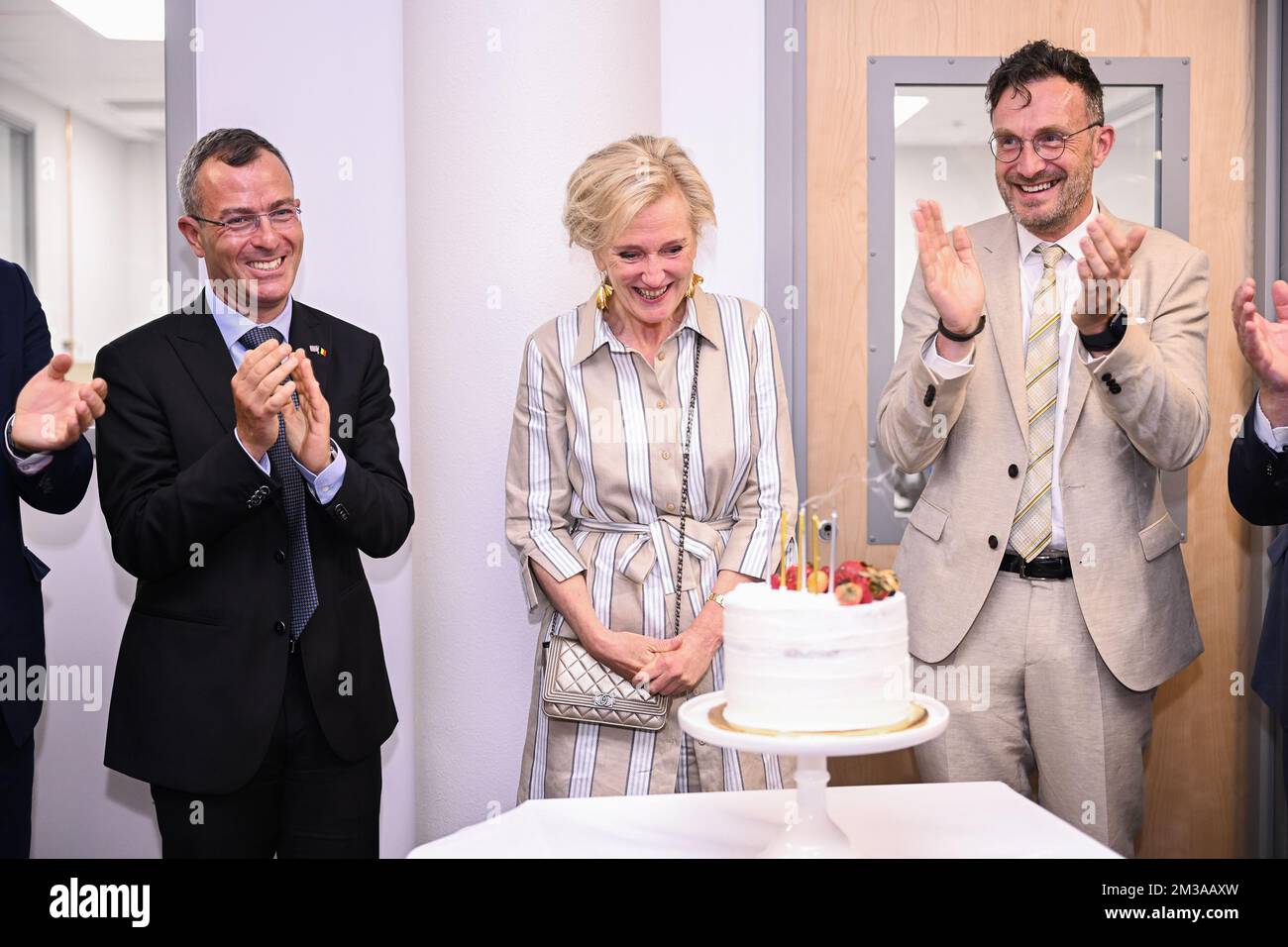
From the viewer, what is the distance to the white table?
1655 millimetres

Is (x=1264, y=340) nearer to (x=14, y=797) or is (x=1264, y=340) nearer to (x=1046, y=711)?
(x=1046, y=711)

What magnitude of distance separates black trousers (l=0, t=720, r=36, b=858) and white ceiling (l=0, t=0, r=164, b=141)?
1.69 meters

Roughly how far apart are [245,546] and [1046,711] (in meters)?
1.67

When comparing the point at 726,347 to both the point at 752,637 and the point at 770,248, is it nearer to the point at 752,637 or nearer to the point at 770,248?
the point at 770,248

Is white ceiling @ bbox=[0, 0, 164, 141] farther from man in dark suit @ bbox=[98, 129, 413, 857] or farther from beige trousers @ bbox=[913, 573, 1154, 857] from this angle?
beige trousers @ bbox=[913, 573, 1154, 857]

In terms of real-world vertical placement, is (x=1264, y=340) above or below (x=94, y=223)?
below

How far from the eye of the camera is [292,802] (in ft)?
7.26

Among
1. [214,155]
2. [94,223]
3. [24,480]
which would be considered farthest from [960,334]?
[94,223]

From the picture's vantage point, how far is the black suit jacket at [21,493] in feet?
7.29

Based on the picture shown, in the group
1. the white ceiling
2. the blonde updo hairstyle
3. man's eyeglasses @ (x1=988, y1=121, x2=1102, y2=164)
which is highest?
the white ceiling

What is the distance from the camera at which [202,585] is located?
7.10 ft

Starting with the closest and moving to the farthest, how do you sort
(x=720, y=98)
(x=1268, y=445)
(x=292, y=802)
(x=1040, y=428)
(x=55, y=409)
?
(x=55, y=409), (x=292, y=802), (x=1268, y=445), (x=1040, y=428), (x=720, y=98)

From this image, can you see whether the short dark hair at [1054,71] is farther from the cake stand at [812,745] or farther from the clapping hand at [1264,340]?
the cake stand at [812,745]

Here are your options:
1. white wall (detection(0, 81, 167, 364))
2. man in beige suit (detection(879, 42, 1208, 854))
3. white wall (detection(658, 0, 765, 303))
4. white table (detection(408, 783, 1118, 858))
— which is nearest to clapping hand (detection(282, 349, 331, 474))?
white table (detection(408, 783, 1118, 858))
